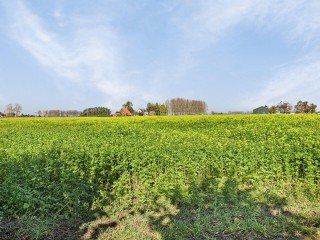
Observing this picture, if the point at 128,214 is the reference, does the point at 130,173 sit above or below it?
above

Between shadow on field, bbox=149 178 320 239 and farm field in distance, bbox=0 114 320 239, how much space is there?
18 mm

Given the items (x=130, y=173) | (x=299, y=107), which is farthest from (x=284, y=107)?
(x=130, y=173)

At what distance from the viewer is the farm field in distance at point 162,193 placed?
15.8 ft

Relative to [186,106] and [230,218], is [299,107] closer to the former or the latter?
[186,106]

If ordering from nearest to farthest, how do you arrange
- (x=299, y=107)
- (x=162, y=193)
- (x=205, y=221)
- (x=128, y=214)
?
(x=205, y=221) < (x=128, y=214) < (x=162, y=193) < (x=299, y=107)

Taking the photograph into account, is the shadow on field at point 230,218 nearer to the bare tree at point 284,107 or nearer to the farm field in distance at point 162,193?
the farm field in distance at point 162,193

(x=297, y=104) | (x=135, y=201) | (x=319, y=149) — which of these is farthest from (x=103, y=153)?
(x=297, y=104)

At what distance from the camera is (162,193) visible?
6.07 m

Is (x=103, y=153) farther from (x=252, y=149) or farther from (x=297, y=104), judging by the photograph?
(x=297, y=104)

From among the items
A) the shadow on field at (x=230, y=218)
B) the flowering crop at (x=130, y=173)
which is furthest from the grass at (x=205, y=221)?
the flowering crop at (x=130, y=173)

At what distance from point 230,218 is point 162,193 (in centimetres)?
159

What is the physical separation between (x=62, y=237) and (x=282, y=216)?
4.02 m

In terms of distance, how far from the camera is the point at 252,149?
744 centimetres

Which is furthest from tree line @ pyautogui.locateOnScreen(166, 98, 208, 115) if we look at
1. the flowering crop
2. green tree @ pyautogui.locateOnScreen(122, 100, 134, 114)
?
the flowering crop
